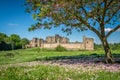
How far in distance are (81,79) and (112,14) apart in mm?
14496

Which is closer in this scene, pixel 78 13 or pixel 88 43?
pixel 78 13

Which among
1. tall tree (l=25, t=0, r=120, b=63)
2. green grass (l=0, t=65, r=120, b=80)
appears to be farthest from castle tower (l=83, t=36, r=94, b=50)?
green grass (l=0, t=65, r=120, b=80)

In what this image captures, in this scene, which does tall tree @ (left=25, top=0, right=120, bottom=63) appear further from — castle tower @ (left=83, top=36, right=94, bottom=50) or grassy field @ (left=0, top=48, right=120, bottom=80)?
castle tower @ (left=83, top=36, right=94, bottom=50)

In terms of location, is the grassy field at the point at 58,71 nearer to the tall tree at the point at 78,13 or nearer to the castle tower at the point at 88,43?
the tall tree at the point at 78,13

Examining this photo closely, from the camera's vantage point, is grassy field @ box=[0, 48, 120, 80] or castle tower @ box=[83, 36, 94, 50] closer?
grassy field @ box=[0, 48, 120, 80]

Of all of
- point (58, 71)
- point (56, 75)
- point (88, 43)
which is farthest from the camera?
point (88, 43)

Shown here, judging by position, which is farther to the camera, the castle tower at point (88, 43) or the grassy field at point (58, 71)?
the castle tower at point (88, 43)

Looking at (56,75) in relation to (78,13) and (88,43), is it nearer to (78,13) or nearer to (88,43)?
(78,13)

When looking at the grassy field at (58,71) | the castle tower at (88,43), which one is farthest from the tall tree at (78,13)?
the castle tower at (88,43)

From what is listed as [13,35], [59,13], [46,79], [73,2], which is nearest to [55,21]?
[59,13]

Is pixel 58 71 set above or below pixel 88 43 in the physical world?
below

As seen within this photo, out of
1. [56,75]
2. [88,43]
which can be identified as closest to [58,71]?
[56,75]

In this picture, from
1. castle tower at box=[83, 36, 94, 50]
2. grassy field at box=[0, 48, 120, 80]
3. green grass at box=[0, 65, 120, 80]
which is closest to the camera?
green grass at box=[0, 65, 120, 80]

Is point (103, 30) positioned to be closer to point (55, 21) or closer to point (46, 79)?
point (55, 21)
